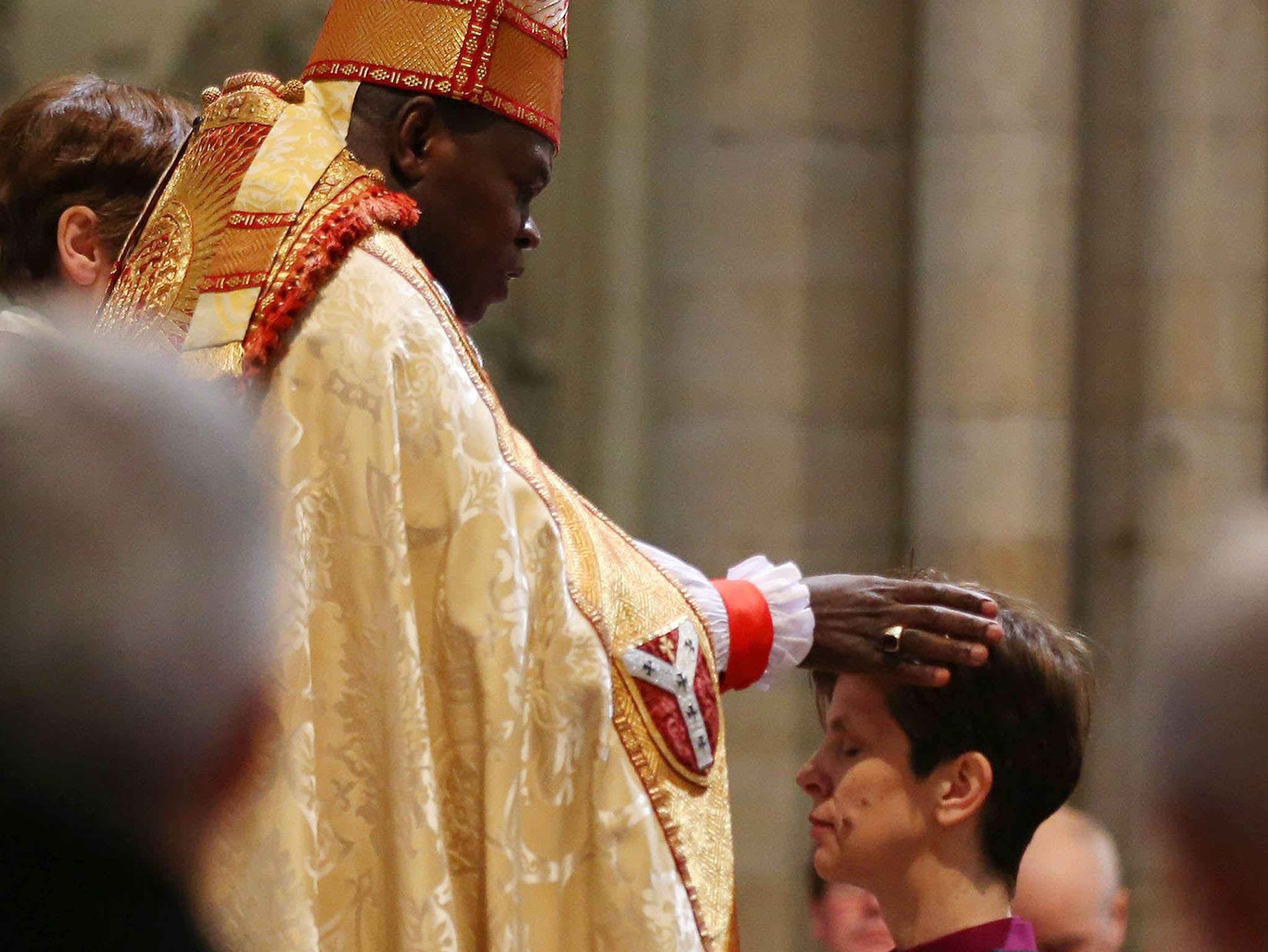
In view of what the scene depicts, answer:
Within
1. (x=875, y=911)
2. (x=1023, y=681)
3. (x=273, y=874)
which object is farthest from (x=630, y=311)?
(x=273, y=874)

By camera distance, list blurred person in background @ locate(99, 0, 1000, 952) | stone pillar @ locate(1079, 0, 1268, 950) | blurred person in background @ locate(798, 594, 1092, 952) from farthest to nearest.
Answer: stone pillar @ locate(1079, 0, 1268, 950)
blurred person in background @ locate(798, 594, 1092, 952)
blurred person in background @ locate(99, 0, 1000, 952)

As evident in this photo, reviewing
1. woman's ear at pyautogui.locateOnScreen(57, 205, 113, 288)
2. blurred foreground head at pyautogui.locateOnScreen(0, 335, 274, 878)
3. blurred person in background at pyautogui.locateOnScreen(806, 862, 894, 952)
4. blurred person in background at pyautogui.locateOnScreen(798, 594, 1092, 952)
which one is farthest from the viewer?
blurred person in background at pyautogui.locateOnScreen(806, 862, 894, 952)

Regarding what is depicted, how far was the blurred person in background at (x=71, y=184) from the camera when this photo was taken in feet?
9.77

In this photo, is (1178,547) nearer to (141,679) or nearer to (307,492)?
(307,492)

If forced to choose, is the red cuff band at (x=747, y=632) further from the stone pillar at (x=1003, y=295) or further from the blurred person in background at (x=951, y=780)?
the stone pillar at (x=1003, y=295)

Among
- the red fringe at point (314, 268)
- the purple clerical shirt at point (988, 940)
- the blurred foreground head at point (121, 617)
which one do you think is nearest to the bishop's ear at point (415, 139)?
the red fringe at point (314, 268)

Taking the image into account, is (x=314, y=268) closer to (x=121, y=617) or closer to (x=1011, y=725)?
(x=1011, y=725)

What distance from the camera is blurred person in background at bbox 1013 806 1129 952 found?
302 cm

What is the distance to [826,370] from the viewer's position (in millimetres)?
5172

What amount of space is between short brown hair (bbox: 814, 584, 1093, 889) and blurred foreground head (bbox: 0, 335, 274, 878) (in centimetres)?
176

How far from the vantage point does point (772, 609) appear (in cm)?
274

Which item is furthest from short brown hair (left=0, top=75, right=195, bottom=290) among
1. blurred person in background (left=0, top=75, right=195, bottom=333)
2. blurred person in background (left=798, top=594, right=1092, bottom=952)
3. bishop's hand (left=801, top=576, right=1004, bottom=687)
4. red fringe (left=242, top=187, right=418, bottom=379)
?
blurred person in background (left=798, top=594, right=1092, bottom=952)

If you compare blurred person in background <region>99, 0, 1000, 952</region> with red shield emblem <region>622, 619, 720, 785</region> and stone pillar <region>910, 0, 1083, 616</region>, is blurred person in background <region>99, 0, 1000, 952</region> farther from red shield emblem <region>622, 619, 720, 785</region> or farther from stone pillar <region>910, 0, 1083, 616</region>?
stone pillar <region>910, 0, 1083, 616</region>

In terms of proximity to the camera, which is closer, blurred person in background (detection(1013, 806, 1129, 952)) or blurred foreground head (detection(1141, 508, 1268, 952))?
blurred foreground head (detection(1141, 508, 1268, 952))
